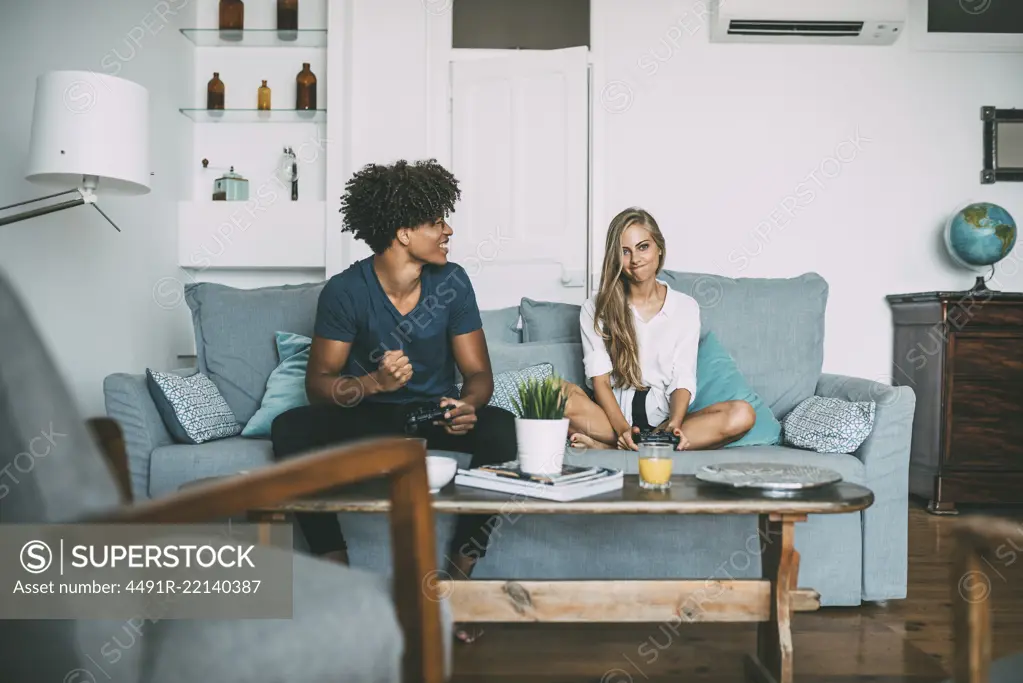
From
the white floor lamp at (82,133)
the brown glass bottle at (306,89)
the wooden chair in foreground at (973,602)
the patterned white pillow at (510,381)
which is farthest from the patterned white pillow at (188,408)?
the wooden chair in foreground at (973,602)

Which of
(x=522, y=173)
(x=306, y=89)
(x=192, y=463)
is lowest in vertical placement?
(x=192, y=463)

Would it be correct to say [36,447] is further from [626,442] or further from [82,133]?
[82,133]

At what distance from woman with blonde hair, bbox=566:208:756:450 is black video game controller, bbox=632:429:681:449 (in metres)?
0.04

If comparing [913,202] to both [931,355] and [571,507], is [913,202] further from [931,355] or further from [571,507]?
[571,507]

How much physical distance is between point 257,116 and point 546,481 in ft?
9.52

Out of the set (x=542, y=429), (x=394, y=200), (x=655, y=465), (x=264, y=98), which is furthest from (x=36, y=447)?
(x=264, y=98)

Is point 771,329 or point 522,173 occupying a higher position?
point 522,173

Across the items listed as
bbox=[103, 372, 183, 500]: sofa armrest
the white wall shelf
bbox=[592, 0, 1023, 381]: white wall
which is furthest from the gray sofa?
bbox=[592, 0, 1023, 381]: white wall

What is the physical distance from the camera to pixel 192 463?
2.27m

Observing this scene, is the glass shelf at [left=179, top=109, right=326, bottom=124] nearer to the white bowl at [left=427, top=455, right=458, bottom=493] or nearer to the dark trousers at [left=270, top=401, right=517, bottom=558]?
the dark trousers at [left=270, top=401, right=517, bottom=558]

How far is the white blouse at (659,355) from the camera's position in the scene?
2568 millimetres

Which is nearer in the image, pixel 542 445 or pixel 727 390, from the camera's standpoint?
pixel 542 445

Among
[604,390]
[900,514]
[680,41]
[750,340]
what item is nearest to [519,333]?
[604,390]

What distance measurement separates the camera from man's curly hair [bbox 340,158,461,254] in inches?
90.2
